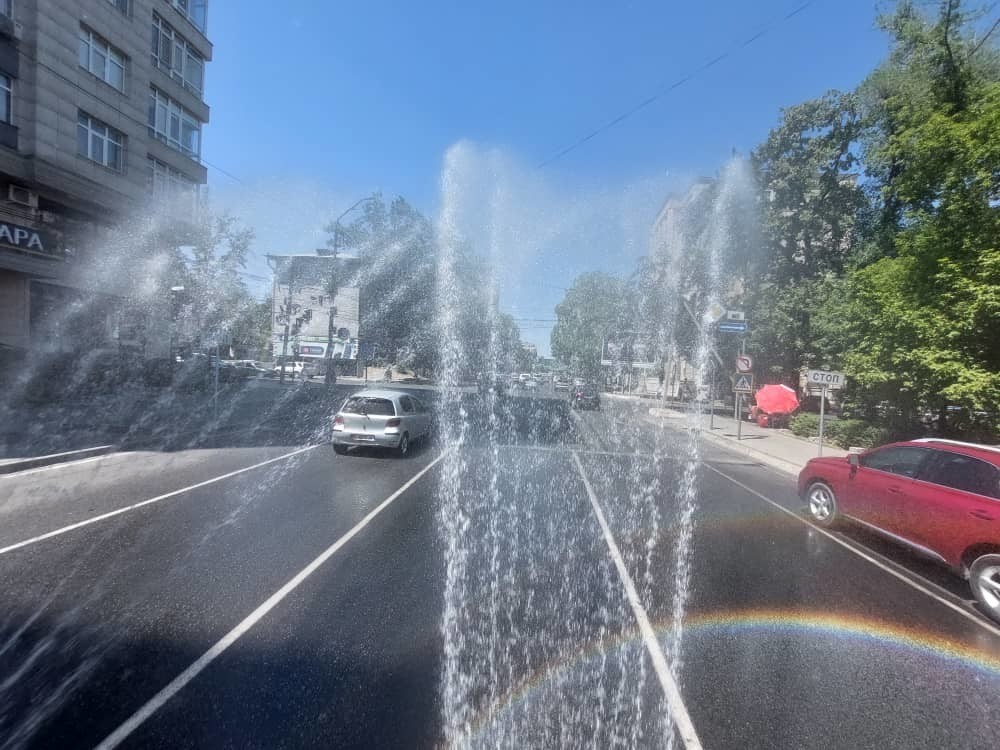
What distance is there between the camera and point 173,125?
2569 cm

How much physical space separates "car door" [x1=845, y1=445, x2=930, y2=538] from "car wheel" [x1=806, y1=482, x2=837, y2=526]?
1.35 ft

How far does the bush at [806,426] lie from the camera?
22.0 meters

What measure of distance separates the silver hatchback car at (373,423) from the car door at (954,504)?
8.84 m

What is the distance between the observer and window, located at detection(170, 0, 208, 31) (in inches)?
1011

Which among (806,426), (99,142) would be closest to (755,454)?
(806,426)

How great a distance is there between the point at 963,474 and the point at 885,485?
1039 mm

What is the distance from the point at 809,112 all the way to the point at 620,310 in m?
18.4

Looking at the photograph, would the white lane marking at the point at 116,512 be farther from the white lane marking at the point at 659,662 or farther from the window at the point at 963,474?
the window at the point at 963,474

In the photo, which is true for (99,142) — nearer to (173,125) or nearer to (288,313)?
(173,125)

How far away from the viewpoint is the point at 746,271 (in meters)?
30.9

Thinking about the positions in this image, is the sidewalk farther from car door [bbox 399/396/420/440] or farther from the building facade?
the building facade

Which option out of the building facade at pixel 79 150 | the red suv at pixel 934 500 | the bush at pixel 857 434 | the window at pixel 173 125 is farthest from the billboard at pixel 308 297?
the red suv at pixel 934 500

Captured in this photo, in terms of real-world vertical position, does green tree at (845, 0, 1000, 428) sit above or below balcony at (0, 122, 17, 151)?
below

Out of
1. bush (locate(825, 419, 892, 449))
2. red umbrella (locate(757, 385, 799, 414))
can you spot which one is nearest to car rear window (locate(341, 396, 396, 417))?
bush (locate(825, 419, 892, 449))
